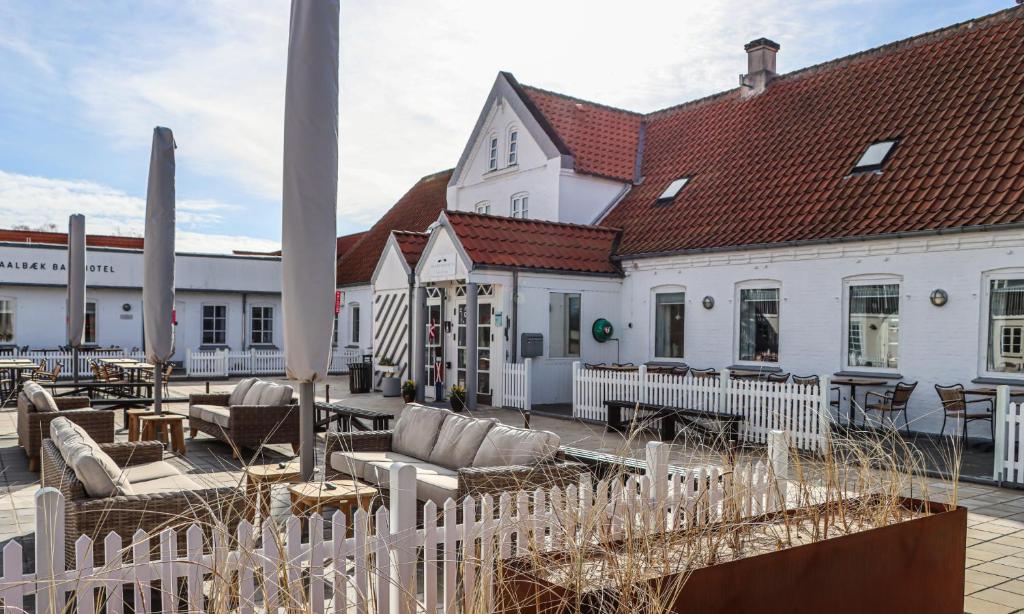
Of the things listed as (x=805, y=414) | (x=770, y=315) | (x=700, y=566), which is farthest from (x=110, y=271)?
(x=700, y=566)

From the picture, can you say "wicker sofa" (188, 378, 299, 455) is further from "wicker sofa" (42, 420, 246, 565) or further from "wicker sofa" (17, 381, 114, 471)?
"wicker sofa" (42, 420, 246, 565)

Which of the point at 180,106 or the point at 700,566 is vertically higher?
the point at 180,106

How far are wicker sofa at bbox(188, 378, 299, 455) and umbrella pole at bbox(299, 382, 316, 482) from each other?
2.80 meters

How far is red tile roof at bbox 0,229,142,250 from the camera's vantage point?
115ft

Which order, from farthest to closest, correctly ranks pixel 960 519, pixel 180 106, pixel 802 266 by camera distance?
pixel 802 266, pixel 180 106, pixel 960 519

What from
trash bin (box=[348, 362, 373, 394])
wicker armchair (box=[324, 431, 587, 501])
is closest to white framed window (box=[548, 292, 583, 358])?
trash bin (box=[348, 362, 373, 394])

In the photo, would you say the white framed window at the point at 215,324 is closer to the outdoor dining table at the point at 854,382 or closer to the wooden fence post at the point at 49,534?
the outdoor dining table at the point at 854,382

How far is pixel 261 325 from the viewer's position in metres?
27.6

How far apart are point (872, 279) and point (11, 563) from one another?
12.6 meters

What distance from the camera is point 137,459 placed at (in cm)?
707

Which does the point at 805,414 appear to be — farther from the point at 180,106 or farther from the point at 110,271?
the point at 110,271

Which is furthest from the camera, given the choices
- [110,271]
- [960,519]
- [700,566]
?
[110,271]

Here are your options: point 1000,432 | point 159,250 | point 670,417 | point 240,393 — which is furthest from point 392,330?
point 1000,432

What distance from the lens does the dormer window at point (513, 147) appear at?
67.4 ft
